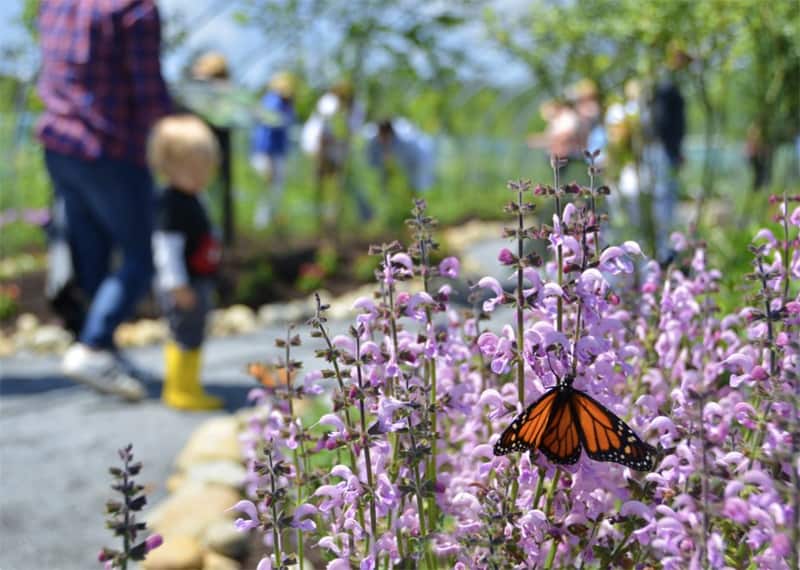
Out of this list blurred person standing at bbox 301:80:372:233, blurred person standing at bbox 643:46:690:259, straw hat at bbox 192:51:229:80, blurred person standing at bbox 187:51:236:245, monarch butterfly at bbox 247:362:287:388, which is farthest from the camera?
blurred person standing at bbox 301:80:372:233

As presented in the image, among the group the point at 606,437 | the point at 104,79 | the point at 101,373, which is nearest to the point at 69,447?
the point at 101,373

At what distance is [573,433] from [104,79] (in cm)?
400

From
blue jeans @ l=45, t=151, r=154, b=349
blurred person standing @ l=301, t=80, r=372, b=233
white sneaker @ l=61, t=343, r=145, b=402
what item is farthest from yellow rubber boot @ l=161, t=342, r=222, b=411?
blurred person standing @ l=301, t=80, r=372, b=233

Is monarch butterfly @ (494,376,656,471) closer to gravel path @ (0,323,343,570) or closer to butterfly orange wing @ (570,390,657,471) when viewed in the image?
butterfly orange wing @ (570,390,657,471)

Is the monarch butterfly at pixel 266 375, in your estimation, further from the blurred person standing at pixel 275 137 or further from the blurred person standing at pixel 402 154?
the blurred person standing at pixel 402 154

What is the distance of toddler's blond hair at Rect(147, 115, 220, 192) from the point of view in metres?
4.43

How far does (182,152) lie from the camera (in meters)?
4.43

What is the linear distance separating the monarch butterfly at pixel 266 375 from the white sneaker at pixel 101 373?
2.58 metres

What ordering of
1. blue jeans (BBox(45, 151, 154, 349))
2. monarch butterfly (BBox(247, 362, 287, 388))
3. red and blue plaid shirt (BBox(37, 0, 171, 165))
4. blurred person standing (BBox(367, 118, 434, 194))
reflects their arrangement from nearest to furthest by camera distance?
monarch butterfly (BBox(247, 362, 287, 388)) < red and blue plaid shirt (BBox(37, 0, 171, 165)) < blue jeans (BBox(45, 151, 154, 349)) < blurred person standing (BBox(367, 118, 434, 194))

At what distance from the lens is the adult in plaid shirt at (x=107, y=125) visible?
471cm

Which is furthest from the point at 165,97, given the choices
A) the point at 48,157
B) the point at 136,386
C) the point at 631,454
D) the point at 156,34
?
the point at 631,454

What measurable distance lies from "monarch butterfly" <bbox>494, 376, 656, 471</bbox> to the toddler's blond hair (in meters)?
3.30

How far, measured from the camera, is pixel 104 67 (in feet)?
15.6

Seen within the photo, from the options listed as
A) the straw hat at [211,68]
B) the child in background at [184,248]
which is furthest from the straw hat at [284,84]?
the child in background at [184,248]
